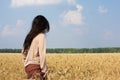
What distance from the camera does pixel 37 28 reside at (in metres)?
7.62

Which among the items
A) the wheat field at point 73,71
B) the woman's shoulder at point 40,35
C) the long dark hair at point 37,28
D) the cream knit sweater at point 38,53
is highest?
the long dark hair at point 37,28

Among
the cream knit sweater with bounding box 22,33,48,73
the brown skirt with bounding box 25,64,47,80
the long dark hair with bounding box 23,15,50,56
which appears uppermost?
the long dark hair with bounding box 23,15,50,56

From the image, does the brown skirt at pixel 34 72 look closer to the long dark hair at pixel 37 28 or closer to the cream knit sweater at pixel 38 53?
the cream knit sweater at pixel 38 53

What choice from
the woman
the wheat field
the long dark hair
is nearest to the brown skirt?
the woman

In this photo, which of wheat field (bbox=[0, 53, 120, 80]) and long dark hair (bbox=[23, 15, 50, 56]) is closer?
long dark hair (bbox=[23, 15, 50, 56])

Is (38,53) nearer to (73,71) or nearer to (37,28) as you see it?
(37,28)

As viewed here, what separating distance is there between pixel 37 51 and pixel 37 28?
0.40 metres

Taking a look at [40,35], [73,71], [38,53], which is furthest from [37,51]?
[73,71]

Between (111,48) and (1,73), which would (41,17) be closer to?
(1,73)

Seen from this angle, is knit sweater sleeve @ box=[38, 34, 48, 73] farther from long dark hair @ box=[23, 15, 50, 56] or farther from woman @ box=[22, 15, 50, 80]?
long dark hair @ box=[23, 15, 50, 56]

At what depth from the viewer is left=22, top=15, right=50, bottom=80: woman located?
7.48 meters

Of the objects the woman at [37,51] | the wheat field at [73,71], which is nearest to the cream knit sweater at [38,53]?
the woman at [37,51]

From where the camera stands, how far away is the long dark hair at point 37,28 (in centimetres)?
755

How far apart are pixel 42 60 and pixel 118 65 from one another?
12.0 metres
